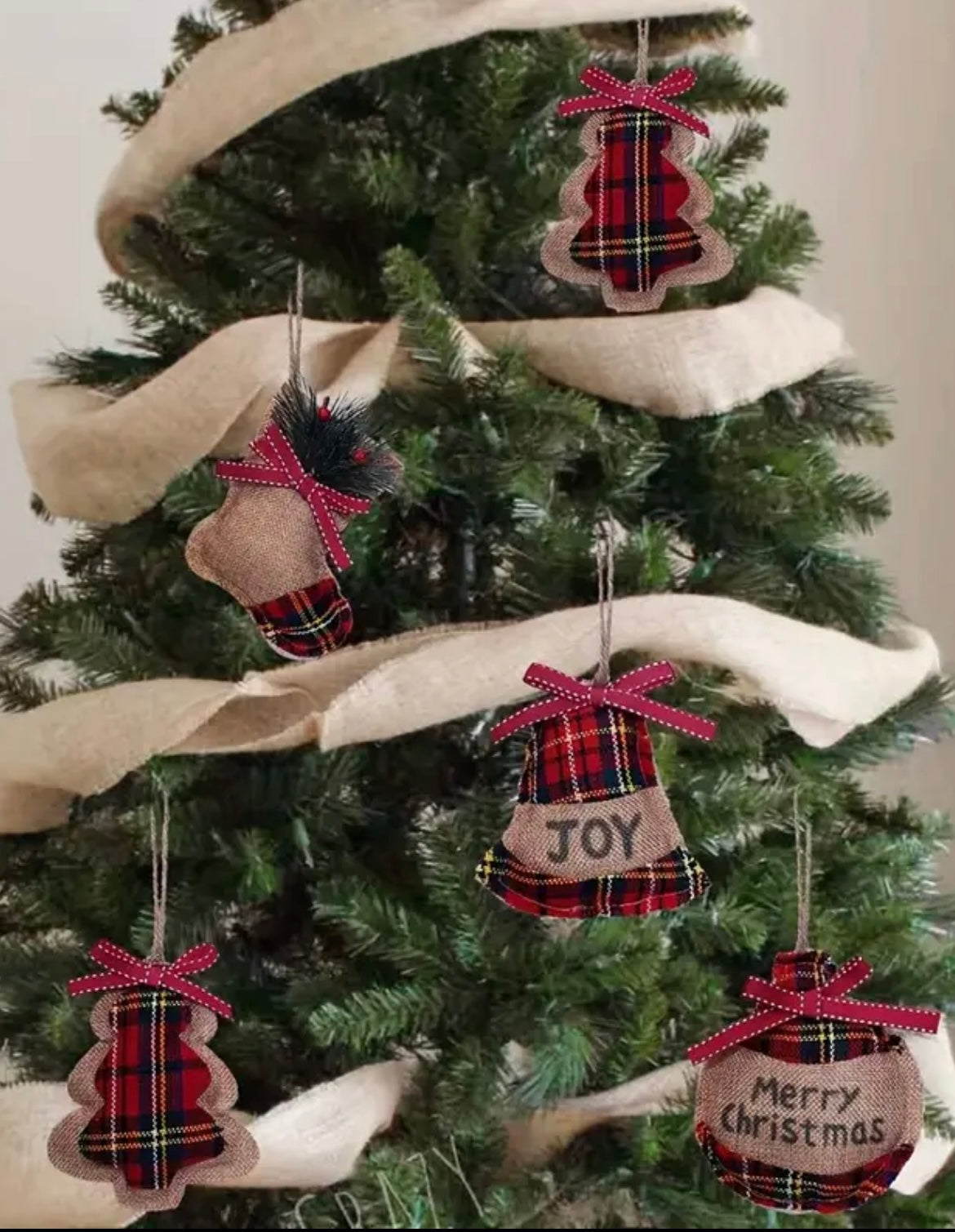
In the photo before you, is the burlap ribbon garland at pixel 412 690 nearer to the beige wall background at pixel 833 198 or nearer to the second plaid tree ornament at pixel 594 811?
the second plaid tree ornament at pixel 594 811

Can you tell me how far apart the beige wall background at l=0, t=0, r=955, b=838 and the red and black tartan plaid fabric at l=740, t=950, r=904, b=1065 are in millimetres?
706

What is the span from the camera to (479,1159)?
0.69m

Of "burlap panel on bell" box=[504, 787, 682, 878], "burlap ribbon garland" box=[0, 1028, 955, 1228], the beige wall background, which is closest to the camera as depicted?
"burlap panel on bell" box=[504, 787, 682, 878]

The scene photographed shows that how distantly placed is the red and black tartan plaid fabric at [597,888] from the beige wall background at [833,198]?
73 cm

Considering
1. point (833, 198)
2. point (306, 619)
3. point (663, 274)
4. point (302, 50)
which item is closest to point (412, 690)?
point (306, 619)

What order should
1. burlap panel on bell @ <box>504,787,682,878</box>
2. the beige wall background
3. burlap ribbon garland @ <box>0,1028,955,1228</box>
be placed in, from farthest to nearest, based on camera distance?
the beige wall background < burlap ribbon garland @ <box>0,1028,955,1228</box> < burlap panel on bell @ <box>504,787,682,878</box>

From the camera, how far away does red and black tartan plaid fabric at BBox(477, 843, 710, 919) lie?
52cm

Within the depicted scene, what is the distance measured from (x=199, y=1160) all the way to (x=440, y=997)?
0.15m

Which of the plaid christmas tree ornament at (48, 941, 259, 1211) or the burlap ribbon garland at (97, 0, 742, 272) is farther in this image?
the burlap ribbon garland at (97, 0, 742, 272)

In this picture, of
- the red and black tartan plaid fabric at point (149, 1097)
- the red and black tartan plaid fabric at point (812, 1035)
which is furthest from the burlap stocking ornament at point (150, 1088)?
the red and black tartan plaid fabric at point (812, 1035)

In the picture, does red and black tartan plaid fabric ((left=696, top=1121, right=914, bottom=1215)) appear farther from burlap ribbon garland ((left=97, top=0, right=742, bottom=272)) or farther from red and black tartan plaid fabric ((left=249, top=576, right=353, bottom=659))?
burlap ribbon garland ((left=97, top=0, right=742, bottom=272))

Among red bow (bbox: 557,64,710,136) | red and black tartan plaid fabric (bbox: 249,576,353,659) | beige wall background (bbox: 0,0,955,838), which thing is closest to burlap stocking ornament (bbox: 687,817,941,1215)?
red and black tartan plaid fabric (bbox: 249,576,353,659)

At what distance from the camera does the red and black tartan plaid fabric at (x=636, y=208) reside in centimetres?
54

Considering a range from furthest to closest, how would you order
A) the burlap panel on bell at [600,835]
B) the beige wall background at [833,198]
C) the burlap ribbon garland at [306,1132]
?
the beige wall background at [833,198]
the burlap ribbon garland at [306,1132]
the burlap panel on bell at [600,835]
